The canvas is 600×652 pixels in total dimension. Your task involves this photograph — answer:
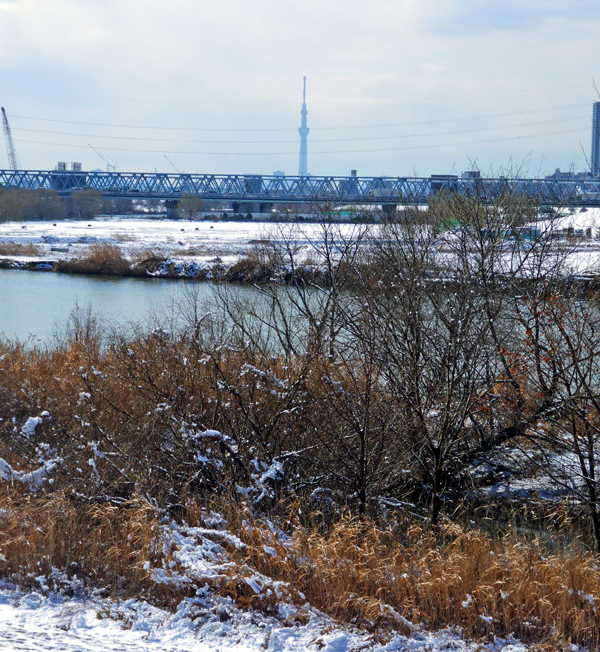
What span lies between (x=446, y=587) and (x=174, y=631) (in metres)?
2.17

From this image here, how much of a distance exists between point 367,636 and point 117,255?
1637 inches

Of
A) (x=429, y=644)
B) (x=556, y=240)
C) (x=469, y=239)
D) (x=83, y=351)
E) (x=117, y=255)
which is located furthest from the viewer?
(x=117, y=255)

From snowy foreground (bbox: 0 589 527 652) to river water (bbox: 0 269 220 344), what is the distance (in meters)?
14.1

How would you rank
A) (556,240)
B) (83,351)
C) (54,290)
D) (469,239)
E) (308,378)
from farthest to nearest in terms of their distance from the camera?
(54,290) → (83,351) → (556,240) → (469,239) → (308,378)

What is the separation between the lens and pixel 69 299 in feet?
102

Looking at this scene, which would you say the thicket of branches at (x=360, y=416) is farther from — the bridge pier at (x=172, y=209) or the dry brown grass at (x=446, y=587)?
the bridge pier at (x=172, y=209)

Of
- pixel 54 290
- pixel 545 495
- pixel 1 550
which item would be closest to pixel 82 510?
pixel 1 550

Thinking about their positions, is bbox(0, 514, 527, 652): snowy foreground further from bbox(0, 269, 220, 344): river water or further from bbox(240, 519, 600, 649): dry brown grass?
bbox(0, 269, 220, 344): river water

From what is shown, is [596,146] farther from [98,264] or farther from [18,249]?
[18,249]

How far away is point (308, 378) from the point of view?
10.1 metres

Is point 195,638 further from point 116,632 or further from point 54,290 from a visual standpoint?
point 54,290

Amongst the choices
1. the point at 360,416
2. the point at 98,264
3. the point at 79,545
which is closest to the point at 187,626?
the point at 79,545

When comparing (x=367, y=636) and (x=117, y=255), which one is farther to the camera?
(x=117, y=255)

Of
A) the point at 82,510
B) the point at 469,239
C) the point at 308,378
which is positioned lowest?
the point at 82,510
